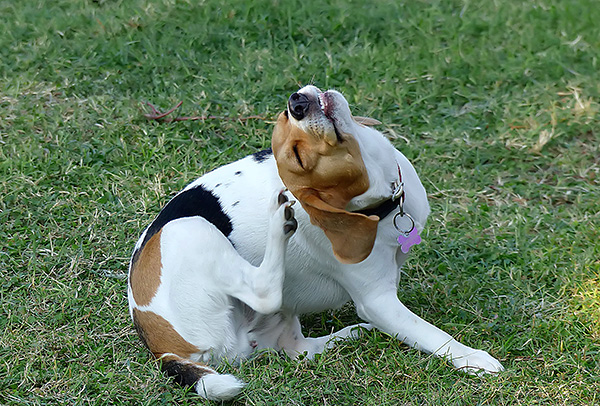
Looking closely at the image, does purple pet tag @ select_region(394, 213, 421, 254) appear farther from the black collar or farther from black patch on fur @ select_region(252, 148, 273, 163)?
black patch on fur @ select_region(252, 148, 273, 163)

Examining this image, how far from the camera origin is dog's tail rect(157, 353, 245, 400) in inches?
122

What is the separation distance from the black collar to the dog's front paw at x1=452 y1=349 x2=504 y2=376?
2.43 feet

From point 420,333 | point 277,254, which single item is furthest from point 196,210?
point 420,333

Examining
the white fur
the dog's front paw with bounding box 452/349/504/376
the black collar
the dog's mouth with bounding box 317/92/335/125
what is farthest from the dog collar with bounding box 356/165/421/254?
the white fur

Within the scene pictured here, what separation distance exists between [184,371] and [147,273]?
1.55 feet

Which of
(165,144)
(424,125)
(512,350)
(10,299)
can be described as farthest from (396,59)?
(10,299)

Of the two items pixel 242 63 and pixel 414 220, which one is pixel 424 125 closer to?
pixel 242 63

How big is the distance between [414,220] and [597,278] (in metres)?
1.21

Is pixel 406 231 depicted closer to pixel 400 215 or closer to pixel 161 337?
pixel 400 215

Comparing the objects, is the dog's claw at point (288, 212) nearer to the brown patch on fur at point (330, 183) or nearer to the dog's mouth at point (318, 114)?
the brown patch on fur at point (330, 183)

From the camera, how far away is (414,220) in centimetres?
352

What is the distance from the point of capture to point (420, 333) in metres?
3.40

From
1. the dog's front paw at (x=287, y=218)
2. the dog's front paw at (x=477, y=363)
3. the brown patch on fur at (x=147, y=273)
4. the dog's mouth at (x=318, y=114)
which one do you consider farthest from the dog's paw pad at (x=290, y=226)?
the dog's front paw at (x=477, y=363)

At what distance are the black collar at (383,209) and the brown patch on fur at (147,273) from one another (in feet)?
3.12
